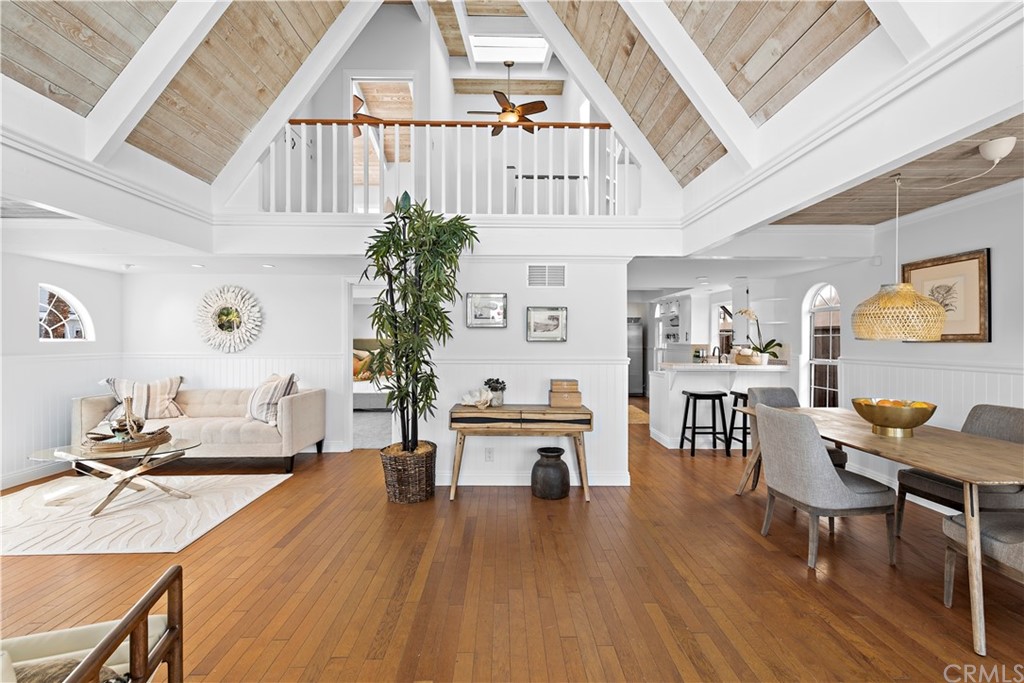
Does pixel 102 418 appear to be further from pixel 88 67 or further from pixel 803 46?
pixel 803 46

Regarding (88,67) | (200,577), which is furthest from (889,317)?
(88,67)

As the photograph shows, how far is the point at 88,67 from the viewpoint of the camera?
109 inches

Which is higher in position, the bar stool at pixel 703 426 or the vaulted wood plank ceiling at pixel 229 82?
the vaulted wood plank ceiling at pixel 229 82

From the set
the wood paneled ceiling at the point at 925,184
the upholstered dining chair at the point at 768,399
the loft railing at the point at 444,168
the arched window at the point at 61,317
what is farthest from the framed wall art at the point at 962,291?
the arched window at the point at 61,317

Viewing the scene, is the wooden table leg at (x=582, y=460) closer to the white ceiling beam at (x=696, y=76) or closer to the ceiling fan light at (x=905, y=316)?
the ceiling fan light at (x=905, y=316)

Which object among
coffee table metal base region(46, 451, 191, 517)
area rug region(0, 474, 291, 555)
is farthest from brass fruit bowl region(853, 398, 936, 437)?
coffee table metal base region(46, 451, 191, 517)

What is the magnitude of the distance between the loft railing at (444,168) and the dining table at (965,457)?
2.70m

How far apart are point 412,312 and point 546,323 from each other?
4.51 feet

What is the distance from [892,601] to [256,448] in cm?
531

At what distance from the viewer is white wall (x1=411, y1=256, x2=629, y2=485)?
4.66 metres

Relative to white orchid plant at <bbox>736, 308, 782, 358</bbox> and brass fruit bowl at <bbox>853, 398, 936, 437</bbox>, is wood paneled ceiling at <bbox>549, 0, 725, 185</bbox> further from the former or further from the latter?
white orchid plant at <bbox>736, 308, 782, 358</bbox>

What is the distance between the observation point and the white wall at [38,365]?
178 inches

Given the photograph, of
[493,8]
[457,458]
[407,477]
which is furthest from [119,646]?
[493,8]

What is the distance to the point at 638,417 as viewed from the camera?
28.1 feet
